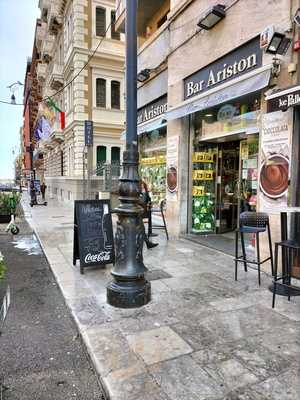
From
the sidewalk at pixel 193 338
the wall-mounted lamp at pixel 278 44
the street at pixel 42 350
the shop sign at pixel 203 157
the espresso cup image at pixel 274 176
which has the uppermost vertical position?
the wall-mounted lamp at pixel 278 44

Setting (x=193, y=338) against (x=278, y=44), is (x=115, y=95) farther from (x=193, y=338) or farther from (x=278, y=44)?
(x=193, y=338)

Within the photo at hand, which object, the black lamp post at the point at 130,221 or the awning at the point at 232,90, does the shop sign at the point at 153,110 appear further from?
the black lamp post at the point at 130,221

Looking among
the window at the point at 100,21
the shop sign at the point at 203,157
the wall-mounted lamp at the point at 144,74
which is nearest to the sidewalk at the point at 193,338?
the shop sign at the point at 203,157

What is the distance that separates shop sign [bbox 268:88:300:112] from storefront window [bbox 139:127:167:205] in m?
5.98

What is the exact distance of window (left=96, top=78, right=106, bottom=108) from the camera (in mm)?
19531

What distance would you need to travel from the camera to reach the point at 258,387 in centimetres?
239

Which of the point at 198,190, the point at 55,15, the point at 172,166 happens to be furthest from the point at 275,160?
the point at 55,15

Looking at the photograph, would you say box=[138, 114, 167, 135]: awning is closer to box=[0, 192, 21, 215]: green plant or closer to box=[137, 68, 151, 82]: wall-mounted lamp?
box=[137, 68, 151, 82]: wall-mounted lamp

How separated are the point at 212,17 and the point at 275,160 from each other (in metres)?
3.44

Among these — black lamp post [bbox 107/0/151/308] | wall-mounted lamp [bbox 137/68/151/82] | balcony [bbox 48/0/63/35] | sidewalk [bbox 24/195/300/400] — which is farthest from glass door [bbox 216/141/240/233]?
balcony [bbox 48/0/63/35]

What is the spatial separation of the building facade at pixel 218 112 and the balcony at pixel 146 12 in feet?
0.19

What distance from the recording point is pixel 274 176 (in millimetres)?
5043

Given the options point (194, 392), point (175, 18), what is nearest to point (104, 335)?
point (194, 392)

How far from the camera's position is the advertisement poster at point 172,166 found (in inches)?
322
